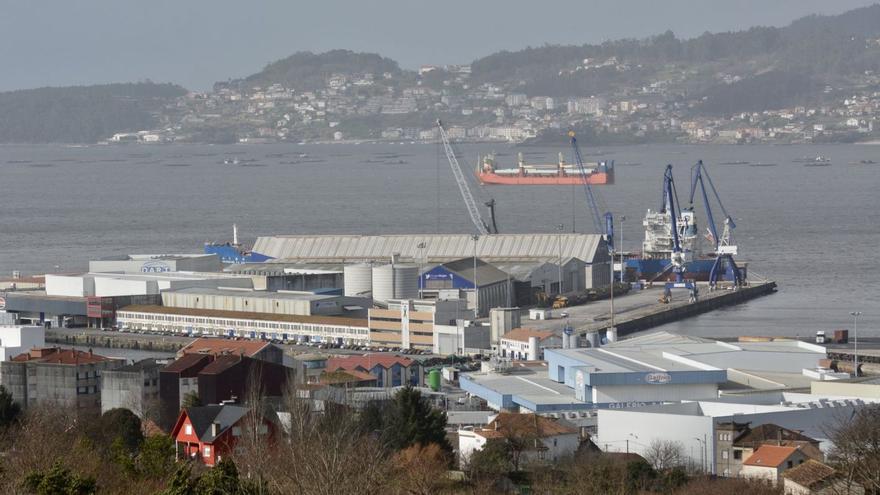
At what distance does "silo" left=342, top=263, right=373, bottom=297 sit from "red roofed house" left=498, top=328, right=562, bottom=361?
14.0ft

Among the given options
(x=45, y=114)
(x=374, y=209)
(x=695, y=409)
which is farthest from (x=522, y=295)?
(x=45, y=114)

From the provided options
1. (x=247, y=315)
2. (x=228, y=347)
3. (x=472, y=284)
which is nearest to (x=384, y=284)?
(x=472, y=284)

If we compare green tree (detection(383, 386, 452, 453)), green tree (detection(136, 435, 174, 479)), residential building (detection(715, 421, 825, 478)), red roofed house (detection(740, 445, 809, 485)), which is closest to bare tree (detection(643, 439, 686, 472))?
residential building (detection(715, 421, 825, 478))

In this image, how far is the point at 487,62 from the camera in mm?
120500

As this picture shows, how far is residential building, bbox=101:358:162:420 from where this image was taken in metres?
11.5

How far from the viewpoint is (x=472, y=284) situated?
20.0 m

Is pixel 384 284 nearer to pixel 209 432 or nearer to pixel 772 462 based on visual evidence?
pixel 209 432

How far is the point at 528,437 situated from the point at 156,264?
42.8ft

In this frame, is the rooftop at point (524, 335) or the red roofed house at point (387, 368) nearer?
the red roofed house at point (387, 368)

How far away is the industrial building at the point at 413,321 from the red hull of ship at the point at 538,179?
31542mm

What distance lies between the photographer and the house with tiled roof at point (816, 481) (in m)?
8.77

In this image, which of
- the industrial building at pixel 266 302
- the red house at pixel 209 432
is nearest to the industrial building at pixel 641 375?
the red house at pixel 209 432

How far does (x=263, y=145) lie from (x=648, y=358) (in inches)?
3280

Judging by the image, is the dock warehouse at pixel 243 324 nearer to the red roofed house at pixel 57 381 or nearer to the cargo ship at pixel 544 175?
the red roofed house at pixel 57 381
